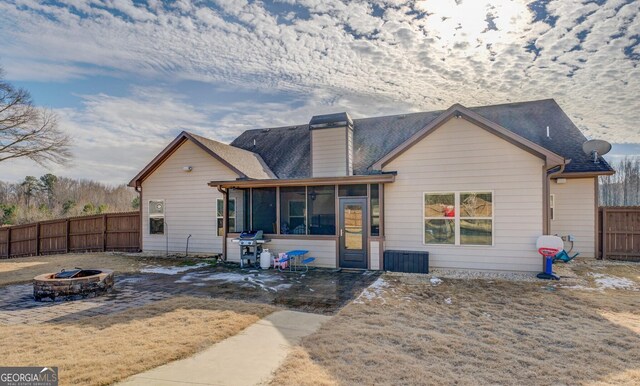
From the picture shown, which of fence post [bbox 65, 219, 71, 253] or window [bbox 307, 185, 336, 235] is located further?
fence post [bbox 65, 219, 71, 253]

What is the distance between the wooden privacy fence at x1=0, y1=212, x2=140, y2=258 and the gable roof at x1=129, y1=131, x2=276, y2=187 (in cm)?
229

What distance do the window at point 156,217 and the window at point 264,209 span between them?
4800 mm

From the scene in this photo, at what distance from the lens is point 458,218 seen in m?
9.44

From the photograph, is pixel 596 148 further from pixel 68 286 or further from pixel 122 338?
pixel 68 286

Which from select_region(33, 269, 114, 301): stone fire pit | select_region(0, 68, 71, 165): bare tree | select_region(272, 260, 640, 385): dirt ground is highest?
select_region(0, 68, 71, 165): bare tree

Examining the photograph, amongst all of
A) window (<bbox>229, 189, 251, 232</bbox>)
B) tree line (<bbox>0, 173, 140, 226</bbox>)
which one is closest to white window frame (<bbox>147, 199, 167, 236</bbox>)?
window (<bbox>229, 189, 251, 232</bbox>)

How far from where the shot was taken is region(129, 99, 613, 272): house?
29.6 feet

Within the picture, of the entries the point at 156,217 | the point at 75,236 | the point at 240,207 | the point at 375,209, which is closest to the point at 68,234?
the point at 75,236

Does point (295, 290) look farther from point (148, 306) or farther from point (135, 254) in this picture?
point (135, 254)

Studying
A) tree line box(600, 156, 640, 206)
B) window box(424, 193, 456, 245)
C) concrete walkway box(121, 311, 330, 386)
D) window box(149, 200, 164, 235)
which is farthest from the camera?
tree line box(600, 156, 640, 206)

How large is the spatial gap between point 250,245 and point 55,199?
34.7m

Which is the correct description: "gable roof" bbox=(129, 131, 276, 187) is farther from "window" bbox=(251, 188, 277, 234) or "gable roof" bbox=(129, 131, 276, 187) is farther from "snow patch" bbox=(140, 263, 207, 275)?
"snow patch" bbox=(140, 263, 207, 275)

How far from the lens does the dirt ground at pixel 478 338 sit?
11.5 feet

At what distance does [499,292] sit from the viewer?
286 inches
